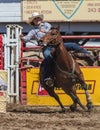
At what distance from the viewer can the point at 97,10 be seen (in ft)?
75.7

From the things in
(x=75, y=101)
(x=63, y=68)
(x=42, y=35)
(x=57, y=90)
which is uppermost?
(x=42, y=35)

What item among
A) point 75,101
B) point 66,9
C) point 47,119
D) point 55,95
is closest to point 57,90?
point 55,95

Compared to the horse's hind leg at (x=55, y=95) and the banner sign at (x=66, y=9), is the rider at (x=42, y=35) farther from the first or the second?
the banner sign at (x=66, y=9)

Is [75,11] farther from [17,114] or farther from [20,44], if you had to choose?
[17,114]

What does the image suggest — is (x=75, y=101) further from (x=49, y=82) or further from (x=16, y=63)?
(x=16, y=63)

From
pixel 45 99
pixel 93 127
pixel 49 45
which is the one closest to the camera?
pixel 93 127

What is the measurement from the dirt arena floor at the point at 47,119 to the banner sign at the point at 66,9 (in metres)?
11.2

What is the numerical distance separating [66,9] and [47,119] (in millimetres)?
13279

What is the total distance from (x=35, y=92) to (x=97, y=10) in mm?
10925

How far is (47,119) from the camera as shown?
1018cm

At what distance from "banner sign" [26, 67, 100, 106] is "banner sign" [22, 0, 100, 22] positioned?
416 inches

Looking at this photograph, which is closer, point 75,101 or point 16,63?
point 75,101

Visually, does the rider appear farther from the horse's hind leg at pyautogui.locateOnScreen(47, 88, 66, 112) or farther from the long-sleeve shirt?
the horse's hind leg at pyautogui.locateOnScreen(47, 88, 66, 112)

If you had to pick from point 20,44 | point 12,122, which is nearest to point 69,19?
point 20,44
